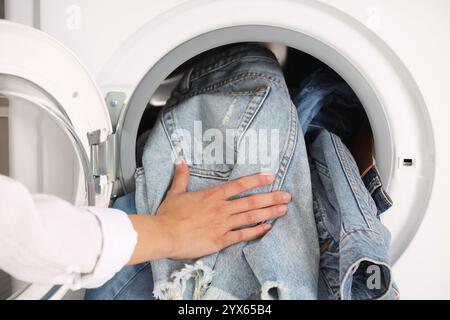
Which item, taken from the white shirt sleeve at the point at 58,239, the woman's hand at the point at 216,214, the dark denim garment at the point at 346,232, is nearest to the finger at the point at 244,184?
the woman's hand at the point at 216,214

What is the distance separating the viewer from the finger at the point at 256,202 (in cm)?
72

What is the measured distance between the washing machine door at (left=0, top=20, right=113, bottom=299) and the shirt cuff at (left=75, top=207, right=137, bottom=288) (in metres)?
0.12

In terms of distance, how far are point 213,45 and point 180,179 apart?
226mm

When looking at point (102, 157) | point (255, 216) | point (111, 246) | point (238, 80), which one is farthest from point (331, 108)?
point (111, 246)

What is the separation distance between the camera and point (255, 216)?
72 cm

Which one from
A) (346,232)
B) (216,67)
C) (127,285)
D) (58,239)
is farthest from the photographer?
(216,67)

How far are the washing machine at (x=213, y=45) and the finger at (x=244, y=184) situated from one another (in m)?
0.18

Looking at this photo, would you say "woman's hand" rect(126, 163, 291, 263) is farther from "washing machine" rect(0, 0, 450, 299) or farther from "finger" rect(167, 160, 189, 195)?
"washing machine" rect(0, 0, 450, 299)

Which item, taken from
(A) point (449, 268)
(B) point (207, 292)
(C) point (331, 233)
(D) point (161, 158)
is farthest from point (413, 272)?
(D) point (161, 158)

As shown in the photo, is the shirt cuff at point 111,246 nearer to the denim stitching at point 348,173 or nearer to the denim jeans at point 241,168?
the denim jeans at point 241,168

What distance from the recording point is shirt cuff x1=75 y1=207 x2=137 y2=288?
517 mm

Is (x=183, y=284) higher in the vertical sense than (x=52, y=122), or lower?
lower

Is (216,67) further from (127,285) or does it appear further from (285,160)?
(127,285)
